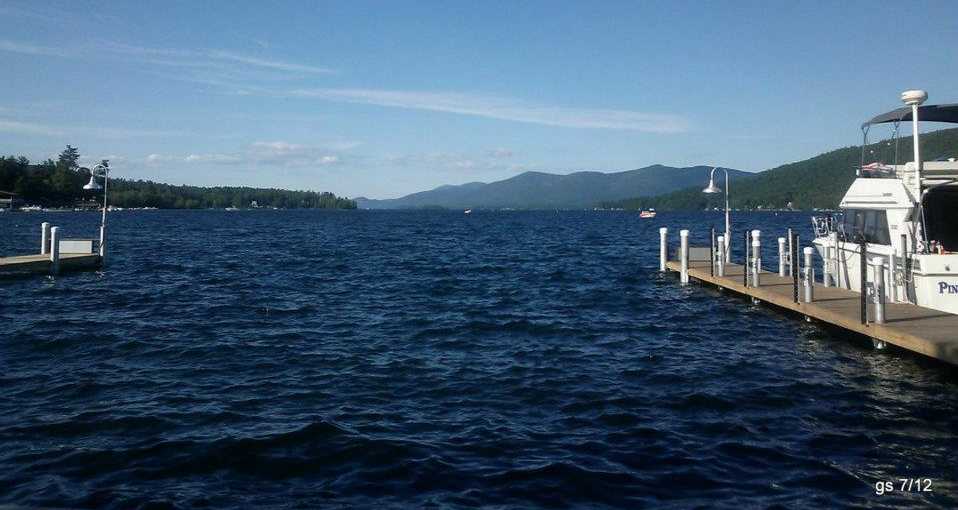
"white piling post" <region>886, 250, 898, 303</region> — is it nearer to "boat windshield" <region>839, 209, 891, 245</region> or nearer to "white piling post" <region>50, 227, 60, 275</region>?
"boat windshield" <region>839, 209, 891, 245</region>

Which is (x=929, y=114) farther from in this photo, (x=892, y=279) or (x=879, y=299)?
(x=879, y=299)

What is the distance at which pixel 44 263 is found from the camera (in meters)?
30.2

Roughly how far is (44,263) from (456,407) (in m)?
25.8

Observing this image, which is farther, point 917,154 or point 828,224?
point 828,224

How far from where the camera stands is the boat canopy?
20.6 metres

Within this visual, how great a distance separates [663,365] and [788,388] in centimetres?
255

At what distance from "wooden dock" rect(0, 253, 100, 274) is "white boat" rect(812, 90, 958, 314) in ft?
99.1

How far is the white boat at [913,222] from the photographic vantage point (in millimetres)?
16812

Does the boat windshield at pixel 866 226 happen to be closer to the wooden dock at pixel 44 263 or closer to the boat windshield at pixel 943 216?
the boat windshield at pixel 943 216

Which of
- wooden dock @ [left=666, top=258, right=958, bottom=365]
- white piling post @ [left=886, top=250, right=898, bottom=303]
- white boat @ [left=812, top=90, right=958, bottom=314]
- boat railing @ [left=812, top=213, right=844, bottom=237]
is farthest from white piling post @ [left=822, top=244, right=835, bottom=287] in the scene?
white piling post @ [left=886, top=250, right=898, bottom=303]

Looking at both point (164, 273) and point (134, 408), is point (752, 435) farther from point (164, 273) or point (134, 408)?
point (164, 273)

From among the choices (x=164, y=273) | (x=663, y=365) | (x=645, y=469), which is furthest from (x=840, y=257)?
(x=164, y=273)

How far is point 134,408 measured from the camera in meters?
11.5

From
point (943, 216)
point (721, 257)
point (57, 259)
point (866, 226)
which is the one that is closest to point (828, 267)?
point (866, 226)
